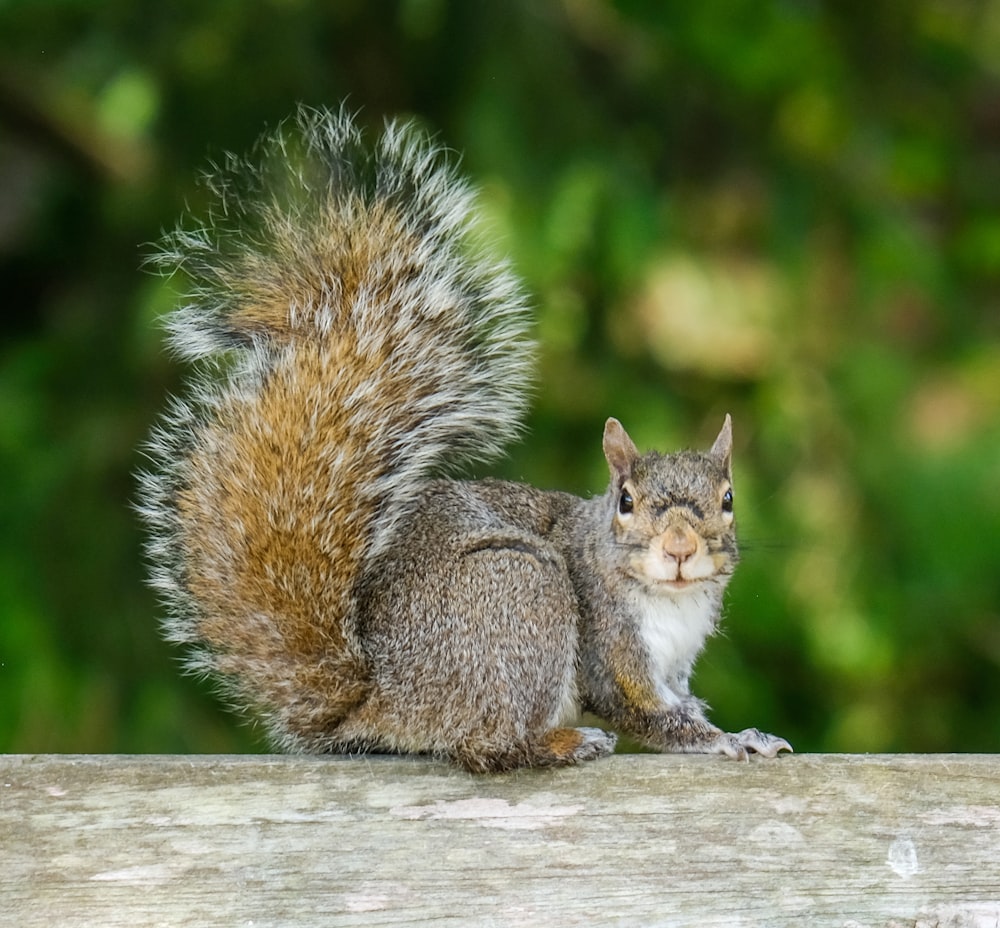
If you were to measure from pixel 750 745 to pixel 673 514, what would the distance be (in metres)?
0.32

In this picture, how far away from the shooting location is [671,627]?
76.8 inches

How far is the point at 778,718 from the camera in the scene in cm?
331

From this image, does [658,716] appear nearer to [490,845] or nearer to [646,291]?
[490,845]

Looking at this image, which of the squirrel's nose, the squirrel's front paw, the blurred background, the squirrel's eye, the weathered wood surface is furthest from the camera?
the blurred background

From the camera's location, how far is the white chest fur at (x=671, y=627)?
1.94 m

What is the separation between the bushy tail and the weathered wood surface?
0.61 feet

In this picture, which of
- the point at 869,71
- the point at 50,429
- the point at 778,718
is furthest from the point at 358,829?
the point at 869,71

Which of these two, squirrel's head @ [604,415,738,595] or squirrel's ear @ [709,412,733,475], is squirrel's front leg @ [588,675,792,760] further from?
squirrel's ear @ [709,412,733,475]

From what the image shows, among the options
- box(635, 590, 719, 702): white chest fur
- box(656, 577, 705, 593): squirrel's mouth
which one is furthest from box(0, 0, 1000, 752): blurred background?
box(656, 577, 705, 593): squirrel's mouth

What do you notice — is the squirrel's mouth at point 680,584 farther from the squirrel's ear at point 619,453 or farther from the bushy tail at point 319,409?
the bushy tail at point 319,409

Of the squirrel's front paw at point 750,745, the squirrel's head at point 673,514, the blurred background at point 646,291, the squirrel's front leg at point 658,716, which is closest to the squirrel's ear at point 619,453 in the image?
the squirrel's head at point 673,514

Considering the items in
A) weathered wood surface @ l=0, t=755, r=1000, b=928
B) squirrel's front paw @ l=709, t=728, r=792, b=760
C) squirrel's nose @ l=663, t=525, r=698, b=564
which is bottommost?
weathered wood surface @ l=0, t=755, r=1000, b=928

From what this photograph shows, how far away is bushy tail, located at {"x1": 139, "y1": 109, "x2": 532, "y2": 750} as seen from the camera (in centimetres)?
172

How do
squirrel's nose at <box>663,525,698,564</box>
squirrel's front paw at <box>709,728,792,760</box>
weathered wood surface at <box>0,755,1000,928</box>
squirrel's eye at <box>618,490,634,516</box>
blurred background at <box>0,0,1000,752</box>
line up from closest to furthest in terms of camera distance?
weathered wood surface at <box>0,755,1000,928</box> → squirrel's front paw at <box>709,728,792,760</box> → squirrel's nose at <box>663,525,698,564</box> → squirrel's eye at <box>618,490,634,516</box> → blurred background at <box>0,0,1000,752</box>
